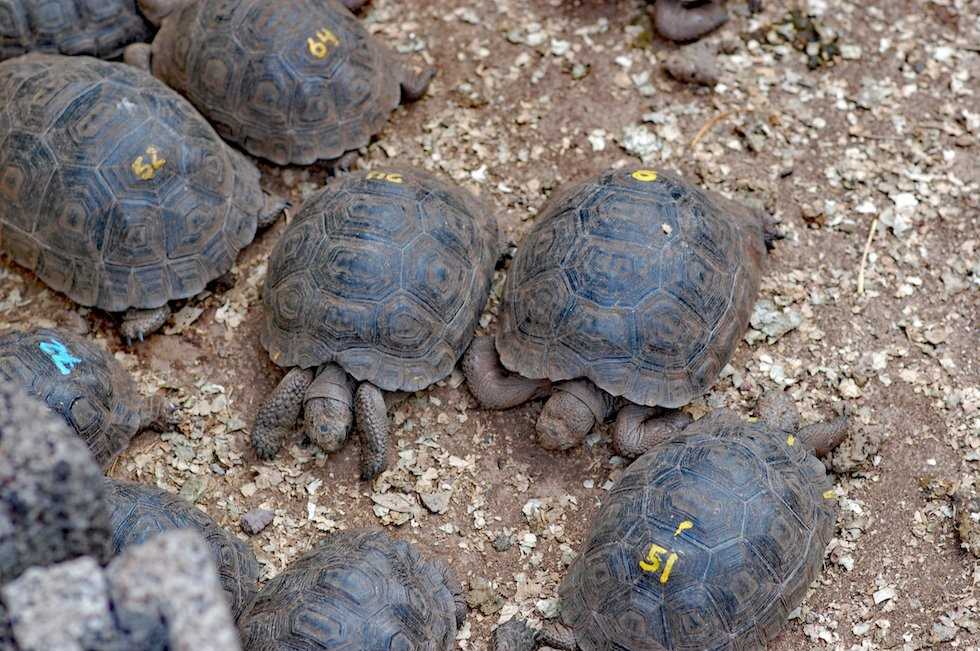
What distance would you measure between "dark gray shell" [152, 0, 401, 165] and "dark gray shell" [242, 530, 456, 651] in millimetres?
2581

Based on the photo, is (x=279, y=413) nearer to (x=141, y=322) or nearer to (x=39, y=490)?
(x=141, y=322)

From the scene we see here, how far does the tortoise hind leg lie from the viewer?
20.3 feet

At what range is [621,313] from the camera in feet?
15.5

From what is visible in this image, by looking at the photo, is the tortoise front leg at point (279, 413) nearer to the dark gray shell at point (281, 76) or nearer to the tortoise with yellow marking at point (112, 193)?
the tortoise with yellow marking at point (112, 193)

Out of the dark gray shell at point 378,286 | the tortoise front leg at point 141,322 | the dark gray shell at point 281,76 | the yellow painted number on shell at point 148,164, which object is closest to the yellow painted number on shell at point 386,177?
the dark gray shell at point 378,286

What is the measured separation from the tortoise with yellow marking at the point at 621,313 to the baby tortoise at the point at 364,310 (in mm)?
297

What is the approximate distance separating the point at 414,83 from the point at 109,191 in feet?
6.54

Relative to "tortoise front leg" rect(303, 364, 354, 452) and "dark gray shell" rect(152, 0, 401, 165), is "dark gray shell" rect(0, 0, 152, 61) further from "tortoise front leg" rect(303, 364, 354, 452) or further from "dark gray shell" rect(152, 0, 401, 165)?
"tortoise front leg" rect(303, 364, 354, 452)

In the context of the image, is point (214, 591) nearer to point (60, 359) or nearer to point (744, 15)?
point (60, 359)

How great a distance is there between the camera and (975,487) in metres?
4.75

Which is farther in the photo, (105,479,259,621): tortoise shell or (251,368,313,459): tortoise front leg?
(251,368,313,459): tortoise front leg

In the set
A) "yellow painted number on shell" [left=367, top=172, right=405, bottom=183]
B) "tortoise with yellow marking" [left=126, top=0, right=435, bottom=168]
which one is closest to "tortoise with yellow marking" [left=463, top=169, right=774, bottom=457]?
"yellow painted number on shell" [left=367, top=172, right=405, bottom=183]

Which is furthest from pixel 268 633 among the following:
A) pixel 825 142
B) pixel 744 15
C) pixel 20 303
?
pixel 744 15

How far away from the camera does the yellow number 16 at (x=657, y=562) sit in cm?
402
